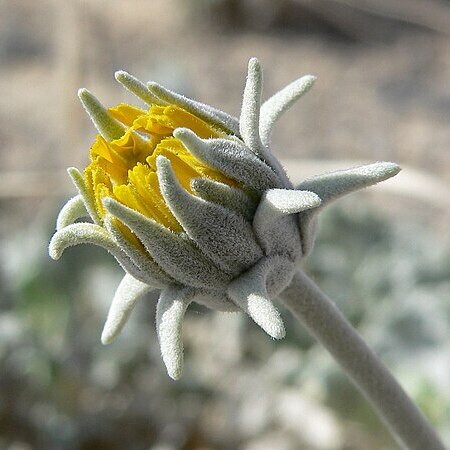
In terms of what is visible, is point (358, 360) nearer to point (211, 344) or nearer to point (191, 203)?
point (191, 203)

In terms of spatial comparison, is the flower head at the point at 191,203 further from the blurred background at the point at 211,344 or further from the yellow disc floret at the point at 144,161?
the blurred background at the point at 211,344

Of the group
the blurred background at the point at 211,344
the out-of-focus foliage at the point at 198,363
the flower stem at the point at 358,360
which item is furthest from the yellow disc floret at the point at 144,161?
the out-of-focus foliage at the point at 198,363

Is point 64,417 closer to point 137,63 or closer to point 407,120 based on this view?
point 407,120

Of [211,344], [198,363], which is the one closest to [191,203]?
[198,363]

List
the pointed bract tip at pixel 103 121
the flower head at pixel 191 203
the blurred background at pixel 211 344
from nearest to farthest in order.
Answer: the flower head at pixel 191 203
the pointed bract tip at pixel 103 121
the blurred background at pixel 211 344

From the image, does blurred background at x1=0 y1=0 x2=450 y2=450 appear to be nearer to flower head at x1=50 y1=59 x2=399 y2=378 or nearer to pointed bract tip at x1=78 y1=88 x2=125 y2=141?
flower head at x1=50 y1=59 x2=399 y2=378

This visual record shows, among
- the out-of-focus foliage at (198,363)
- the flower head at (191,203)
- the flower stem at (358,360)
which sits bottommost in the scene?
the out-of-focus foliage at (198,363)

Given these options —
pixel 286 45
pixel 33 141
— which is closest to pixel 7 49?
pixel 33 141

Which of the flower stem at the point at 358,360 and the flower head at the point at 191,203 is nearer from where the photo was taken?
the flower head at the point at 191,203
